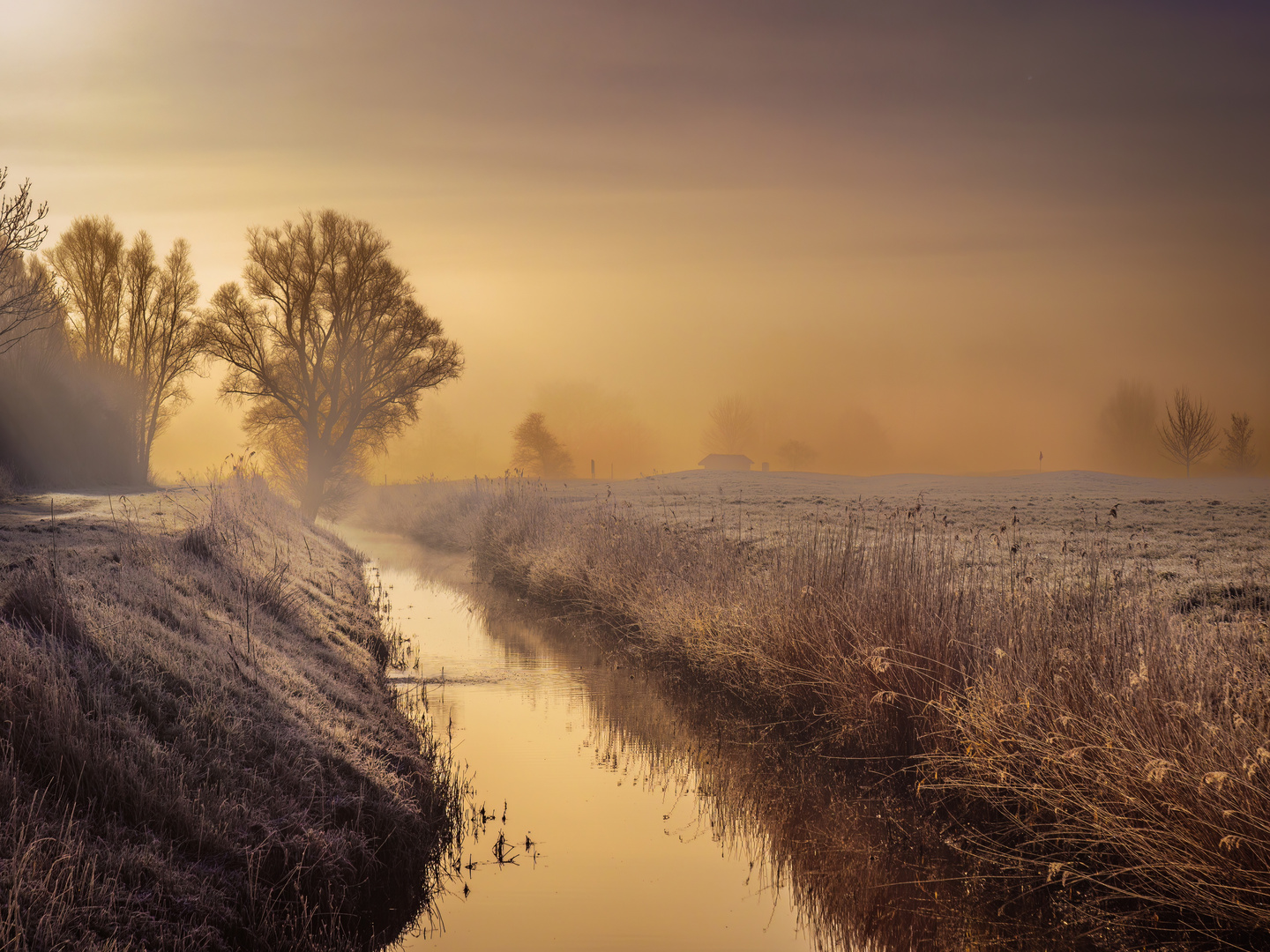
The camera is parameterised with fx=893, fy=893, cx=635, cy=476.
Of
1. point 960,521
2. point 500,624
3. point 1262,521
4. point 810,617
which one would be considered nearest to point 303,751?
point 810,617

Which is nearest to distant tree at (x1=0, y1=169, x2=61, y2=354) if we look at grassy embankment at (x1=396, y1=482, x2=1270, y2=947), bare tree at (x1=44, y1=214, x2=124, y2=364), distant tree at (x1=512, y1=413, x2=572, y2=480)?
bare tree at (x1=44, y1=214, x2=124, y2=364)

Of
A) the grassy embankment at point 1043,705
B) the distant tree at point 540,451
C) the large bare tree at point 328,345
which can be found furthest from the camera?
the distant tree at point 540,451

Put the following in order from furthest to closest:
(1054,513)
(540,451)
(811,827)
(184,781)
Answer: (540,451) < (1054,513) < (811,827) < (184,781)

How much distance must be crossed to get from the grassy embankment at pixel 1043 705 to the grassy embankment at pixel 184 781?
3670mm

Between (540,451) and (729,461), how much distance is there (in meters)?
21.7

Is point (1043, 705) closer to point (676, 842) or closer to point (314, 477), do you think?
point (676, 842)

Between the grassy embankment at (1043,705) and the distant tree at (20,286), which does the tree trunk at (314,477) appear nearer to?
Answer: the distant tree at (20,286)

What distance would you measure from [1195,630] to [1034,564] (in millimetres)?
6361

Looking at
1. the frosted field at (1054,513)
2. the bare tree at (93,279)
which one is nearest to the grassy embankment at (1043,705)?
the frosted field at (1054,513)

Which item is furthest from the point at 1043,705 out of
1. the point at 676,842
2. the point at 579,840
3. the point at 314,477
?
the point at 314,477

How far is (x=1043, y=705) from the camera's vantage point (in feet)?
19.7

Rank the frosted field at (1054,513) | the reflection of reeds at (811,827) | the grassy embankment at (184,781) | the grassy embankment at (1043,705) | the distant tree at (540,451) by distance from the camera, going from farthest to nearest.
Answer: the distant tree at (540,451)
the frosted field at (1054,513)
the reflection of reeds at (811,827)
the grassy embankment at (1043,705)
the grassy embankment at (184,781)

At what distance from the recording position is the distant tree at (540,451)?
7438cm

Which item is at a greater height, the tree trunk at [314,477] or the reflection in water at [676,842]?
the tree trunk at [314,477]
